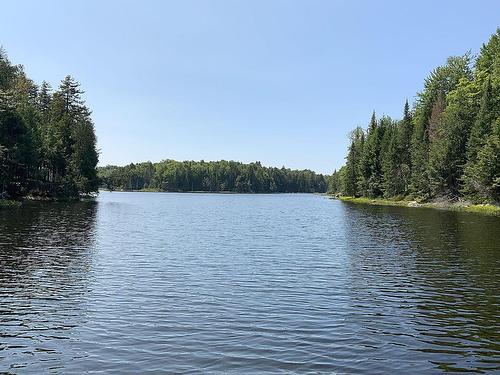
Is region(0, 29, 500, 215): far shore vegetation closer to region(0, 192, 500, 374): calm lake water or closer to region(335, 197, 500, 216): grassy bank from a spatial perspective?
region(335, 197, 500, 216): grassy bank

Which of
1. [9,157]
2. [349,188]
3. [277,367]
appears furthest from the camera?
[349,188]

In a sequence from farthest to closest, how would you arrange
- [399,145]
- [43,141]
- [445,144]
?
1. [399,145]
2. [445,144]
3. [43,141]

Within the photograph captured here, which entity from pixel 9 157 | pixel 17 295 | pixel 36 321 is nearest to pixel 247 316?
pixel 36 321

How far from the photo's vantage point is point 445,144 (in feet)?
352

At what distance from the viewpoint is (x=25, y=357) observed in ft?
45.6

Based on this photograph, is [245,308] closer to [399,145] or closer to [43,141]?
[43,141]

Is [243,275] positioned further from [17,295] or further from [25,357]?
[25,357]

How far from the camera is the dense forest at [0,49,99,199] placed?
78875 mm

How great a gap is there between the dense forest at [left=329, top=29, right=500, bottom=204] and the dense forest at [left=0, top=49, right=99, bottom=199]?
81.2 meters

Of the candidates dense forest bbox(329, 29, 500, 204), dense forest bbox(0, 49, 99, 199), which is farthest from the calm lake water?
dense forest bbox(329, 29, 500, 204)

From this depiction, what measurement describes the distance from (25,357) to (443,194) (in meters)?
110

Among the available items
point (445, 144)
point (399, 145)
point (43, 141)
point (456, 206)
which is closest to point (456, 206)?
point (456, 206)

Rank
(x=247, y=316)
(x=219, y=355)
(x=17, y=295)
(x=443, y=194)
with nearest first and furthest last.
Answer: (x=219, y=355), (x=247, y=316), (x=17, y=295), (x=443, y=194)

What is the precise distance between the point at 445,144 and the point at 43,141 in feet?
288
